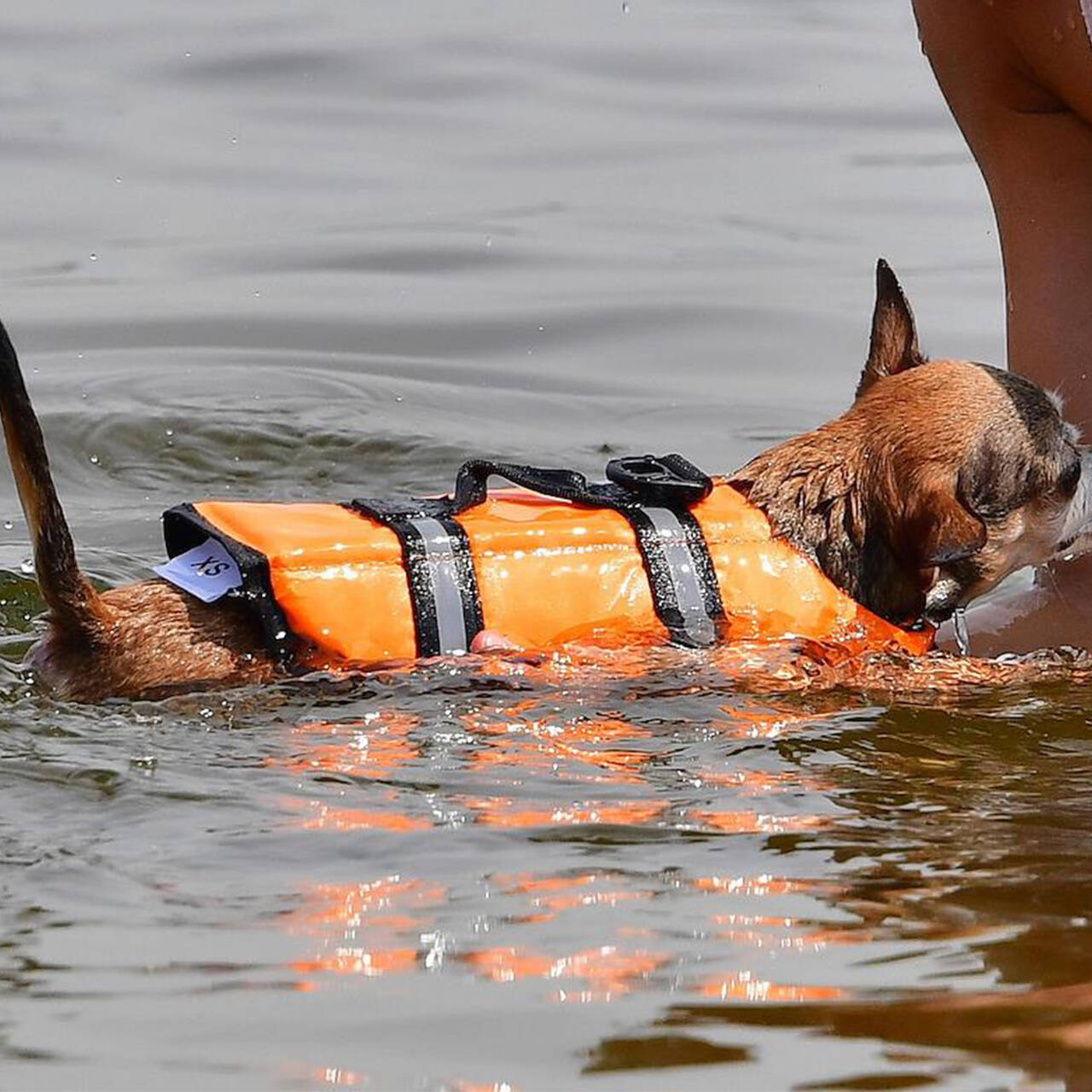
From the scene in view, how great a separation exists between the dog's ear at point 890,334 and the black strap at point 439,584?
4.78ft

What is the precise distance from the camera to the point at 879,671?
217 inches

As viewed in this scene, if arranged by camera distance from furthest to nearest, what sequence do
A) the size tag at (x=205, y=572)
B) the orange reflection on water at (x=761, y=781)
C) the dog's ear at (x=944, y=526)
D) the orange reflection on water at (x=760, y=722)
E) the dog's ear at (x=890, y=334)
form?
the dog's ear at (x=890, y=334) → the dog's ear at (x=944, y=526) → the size tag at (x=205, y=572) → the orange reflection on water at (x=760, y=722) → the orange reflection on water at (x=761, y=781)

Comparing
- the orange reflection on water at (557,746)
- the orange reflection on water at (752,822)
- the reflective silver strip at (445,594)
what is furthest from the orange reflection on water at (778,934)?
the reflective silver strip at (445,594)

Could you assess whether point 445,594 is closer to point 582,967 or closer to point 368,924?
point 368,924

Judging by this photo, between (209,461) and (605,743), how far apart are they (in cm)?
348

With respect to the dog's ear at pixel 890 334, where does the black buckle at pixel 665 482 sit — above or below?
below

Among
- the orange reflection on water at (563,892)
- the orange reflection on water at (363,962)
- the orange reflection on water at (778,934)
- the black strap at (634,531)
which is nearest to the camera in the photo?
the orange reflection on water at (363,962)

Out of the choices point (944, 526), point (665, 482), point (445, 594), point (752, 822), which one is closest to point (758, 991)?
point (752, 822)

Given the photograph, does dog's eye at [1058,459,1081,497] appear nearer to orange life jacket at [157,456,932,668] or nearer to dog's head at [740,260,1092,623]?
dog's head at [740,260,1092,623]

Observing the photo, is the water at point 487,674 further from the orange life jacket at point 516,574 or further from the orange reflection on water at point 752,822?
the orange life jacket at point 516,574

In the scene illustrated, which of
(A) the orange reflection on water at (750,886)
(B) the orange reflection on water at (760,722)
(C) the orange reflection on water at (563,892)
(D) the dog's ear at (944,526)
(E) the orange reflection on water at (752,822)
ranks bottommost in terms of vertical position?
(B) the orange reflection on water at (760,722)

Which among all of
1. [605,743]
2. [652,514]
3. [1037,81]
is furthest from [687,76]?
[605,743]

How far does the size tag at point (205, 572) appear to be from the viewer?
5164 mm

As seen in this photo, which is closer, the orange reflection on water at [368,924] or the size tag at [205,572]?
the orange reflection on water at [368,924]
